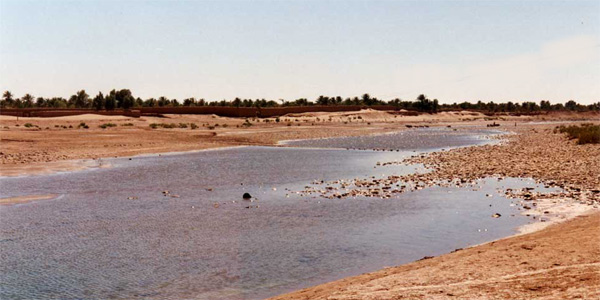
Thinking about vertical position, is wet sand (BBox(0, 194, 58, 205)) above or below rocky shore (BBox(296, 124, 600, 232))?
below

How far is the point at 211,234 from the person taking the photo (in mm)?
13867

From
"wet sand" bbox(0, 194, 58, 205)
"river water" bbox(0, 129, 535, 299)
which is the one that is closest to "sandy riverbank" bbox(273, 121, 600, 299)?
"river water" bbox(0, 129, 535, 299)

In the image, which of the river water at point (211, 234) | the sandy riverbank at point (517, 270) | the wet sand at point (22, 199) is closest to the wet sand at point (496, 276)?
the sandy riverbank at point (517, 270)

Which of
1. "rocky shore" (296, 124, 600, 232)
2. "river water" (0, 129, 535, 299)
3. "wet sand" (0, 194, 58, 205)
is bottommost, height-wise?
"wet sand" (0, 194, 58, 205)

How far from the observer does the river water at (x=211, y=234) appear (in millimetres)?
10039

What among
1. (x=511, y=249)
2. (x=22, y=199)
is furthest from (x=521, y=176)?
(x=22, y=199)

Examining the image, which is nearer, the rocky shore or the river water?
the river water

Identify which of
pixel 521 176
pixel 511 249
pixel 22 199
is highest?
pixel 511 249

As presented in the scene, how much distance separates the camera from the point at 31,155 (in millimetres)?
33969

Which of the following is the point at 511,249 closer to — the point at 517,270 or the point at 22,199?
the point at 517,270

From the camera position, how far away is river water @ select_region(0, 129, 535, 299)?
10.0 meters

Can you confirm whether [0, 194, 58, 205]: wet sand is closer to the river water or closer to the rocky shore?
the river water

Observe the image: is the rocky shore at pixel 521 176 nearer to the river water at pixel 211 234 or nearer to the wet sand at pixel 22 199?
the river water at pixel 211 234

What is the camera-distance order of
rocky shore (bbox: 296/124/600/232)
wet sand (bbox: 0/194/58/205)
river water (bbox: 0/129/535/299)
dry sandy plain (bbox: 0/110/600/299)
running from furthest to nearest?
wet sand (bbox: 0/194/58/205) < rocky shore (bbox: 296/124/600/232) < river water (bbox: 0/129/535/299) < dry sandy plain (bbox: 0/110/600/299)
